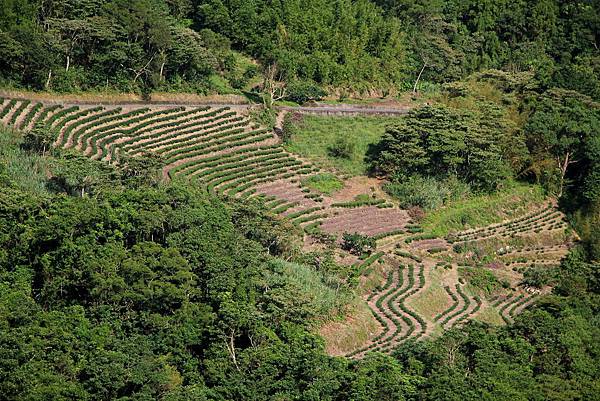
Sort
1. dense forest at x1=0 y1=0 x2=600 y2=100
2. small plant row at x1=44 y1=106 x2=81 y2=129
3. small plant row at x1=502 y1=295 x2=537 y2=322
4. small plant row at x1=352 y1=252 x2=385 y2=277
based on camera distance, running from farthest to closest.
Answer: dense forest at x1=0 y1=0 x2=600 y2=100 → small plant row at x1=44 y1=106 x2=81 y2=129 → small plant row at x1=502 y1=295 x2=537 y2=322 → small plant row at x1=352 y1=252 x2=385 y2=277

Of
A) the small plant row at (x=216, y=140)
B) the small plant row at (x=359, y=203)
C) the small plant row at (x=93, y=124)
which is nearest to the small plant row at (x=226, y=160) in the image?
the small plant row at (x=216, y=140)

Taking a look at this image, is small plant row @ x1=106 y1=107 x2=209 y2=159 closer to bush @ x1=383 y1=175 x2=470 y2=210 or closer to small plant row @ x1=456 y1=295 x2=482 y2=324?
bush @ x1=383 y1=175 x2=470 y2=210

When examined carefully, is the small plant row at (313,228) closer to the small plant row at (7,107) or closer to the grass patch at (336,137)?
the grass patch at (336,137)

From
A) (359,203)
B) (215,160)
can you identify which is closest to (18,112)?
(215,160)

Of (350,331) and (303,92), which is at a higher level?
(303,92)

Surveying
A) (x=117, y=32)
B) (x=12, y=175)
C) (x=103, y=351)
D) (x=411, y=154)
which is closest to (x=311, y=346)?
(x=103, y=351)

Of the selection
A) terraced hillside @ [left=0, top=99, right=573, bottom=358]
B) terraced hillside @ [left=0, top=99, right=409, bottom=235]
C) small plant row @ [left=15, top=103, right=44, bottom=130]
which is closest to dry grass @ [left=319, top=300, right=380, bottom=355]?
terraced hillside @ [left=0, top=99, right=573, bottom=358]

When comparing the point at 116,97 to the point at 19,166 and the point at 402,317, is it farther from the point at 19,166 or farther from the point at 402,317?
the point at 402,317
